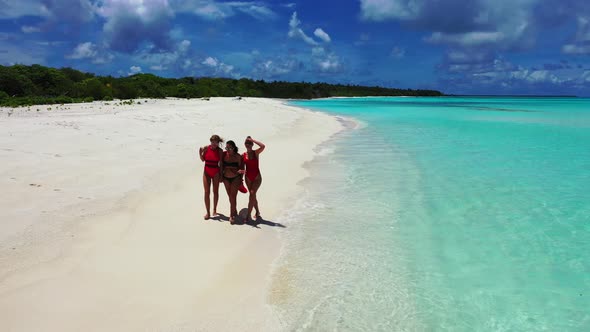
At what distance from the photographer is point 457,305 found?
4.51m

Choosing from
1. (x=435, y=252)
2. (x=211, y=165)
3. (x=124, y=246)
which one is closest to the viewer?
(x=124, y=246)

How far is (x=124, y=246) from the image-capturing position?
17.6 ft

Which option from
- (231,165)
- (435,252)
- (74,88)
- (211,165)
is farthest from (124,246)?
(74,88)

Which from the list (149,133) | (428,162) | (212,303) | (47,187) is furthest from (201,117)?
(212,303)

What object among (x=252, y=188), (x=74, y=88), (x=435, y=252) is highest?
(x=74, y=88)

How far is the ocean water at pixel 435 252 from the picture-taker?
14.2 ft

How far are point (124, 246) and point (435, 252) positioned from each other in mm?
4116

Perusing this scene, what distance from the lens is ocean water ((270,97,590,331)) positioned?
4.32m

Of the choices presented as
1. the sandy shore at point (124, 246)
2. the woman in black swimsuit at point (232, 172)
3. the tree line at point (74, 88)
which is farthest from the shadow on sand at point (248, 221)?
the tree line at point (74, 88)

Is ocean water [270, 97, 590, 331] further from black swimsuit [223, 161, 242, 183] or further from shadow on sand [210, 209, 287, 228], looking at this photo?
black swimsuit [223, 161, 242, 183]

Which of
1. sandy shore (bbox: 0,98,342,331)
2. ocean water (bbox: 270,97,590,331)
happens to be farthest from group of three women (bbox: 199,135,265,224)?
ocean water (bbox: 270,97,590,331)

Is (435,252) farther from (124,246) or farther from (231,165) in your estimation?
(124,246)

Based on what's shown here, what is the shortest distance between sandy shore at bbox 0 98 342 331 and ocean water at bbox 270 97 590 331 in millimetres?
472

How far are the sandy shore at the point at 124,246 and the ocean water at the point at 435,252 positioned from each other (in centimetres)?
47
